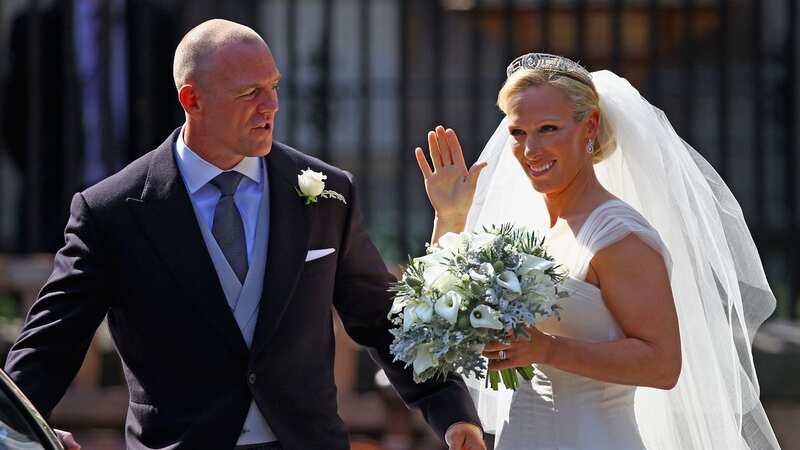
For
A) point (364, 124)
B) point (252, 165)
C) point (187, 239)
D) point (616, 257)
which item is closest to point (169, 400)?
point (187, 239)

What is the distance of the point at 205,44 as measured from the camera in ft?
13.0

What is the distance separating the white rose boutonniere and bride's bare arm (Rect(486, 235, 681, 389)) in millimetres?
759

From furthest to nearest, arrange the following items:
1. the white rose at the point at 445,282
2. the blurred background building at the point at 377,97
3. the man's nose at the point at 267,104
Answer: the blurred background building at the point at 377,97
the man's nose at the point at 267,104
the white rose at the point at 445,282

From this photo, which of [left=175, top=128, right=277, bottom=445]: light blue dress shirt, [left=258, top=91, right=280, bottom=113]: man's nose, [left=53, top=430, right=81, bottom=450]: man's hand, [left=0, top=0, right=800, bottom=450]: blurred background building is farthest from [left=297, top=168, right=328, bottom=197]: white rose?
[left=0, top=0, right=800, bottom=450]: blurred background building

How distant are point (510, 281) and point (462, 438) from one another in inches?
27.2

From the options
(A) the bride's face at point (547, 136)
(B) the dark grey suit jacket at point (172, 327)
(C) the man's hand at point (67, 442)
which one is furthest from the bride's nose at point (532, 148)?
(C) the man's hand at point (67, 442)

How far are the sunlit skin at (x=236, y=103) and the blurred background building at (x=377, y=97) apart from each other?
4.36 meters

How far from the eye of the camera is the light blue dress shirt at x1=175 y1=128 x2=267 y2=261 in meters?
3.93

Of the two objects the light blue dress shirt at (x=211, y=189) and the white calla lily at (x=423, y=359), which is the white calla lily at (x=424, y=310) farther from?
the light blue dress shirt at (x=211, y=189)

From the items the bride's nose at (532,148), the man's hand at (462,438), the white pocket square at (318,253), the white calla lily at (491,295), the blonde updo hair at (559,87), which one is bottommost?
the man's hand at (462,438)

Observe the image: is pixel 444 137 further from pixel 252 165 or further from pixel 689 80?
pixel 689 80

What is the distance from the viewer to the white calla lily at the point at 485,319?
3.42 meters

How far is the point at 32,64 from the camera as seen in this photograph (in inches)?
335

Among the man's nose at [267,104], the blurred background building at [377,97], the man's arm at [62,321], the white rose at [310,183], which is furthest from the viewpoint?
the blurred background building at [377,97]
